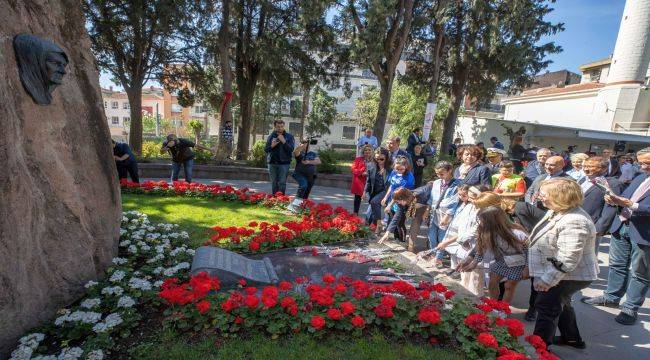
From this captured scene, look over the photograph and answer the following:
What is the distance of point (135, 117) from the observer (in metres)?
15.0

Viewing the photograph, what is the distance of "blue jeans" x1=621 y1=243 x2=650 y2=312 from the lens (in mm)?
4168

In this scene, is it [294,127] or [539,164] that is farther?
[294,127]

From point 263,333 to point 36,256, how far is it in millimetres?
2010

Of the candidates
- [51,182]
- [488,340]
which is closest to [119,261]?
[51,182]

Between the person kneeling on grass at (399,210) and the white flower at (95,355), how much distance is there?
4.04 metres

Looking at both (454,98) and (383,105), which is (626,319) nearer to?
(383,105)

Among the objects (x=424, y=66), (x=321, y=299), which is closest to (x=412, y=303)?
(x=321, y=299)

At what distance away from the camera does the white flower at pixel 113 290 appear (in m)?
3.32

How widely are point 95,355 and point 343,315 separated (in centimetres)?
191

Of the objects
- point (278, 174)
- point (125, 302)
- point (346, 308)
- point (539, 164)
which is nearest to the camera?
point (346, 308)

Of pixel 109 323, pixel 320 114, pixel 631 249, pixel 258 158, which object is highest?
pixel 320 114

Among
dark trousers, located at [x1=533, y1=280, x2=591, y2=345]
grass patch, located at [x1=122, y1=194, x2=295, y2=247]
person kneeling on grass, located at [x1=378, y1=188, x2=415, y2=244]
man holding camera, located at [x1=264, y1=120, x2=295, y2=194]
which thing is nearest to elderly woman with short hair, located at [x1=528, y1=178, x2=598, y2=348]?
dark trousers, located at [x1=533, y1=280, x2=591, y2=345]

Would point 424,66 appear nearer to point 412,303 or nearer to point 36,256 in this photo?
point 412,303

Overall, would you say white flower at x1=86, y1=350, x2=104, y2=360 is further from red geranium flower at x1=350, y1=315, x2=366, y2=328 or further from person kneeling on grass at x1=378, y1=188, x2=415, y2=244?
person kneeling on grass at x1=378, y1=188, x2=415, y2=244
